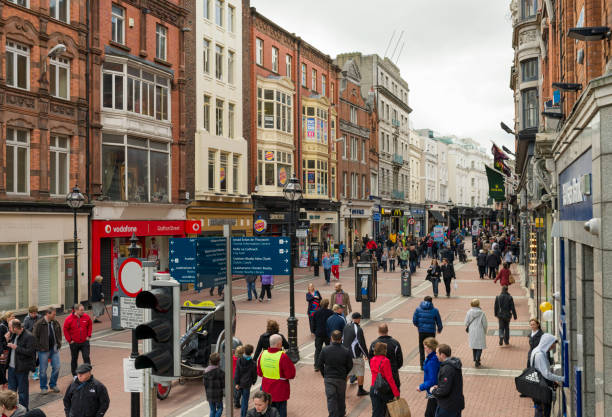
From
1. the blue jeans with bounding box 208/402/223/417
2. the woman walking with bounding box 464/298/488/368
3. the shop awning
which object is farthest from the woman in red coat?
the shop awning

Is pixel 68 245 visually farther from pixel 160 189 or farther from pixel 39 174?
pixel 160 189

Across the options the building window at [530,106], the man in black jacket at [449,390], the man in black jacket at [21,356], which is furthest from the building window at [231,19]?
the man in black jacket at [449,390]

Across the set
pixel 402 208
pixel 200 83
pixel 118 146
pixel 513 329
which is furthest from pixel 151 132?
pixel 402 208

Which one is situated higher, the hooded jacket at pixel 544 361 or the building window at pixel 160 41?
the building window at pixel 160 41

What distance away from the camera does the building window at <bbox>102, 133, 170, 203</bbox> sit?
2575 cm

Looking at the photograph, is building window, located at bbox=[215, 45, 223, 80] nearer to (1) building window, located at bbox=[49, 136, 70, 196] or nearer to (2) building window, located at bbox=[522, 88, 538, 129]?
(1) building window, located at bbox=[49, 136, 70, 196]

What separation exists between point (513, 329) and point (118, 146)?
18210mm

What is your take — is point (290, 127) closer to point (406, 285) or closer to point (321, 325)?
point (406, 285)

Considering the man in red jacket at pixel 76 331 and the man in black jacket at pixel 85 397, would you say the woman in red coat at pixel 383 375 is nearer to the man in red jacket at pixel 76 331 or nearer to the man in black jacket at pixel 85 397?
the man in black jacket at pixel 85 397

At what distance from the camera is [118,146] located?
26125 mm

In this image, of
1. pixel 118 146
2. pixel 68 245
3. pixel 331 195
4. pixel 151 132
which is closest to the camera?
pixel 68 245

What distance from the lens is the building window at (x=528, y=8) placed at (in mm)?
23766

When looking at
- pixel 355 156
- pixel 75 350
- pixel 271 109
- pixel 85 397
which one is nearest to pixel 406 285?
pixel 75 350

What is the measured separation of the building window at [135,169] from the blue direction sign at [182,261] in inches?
610
